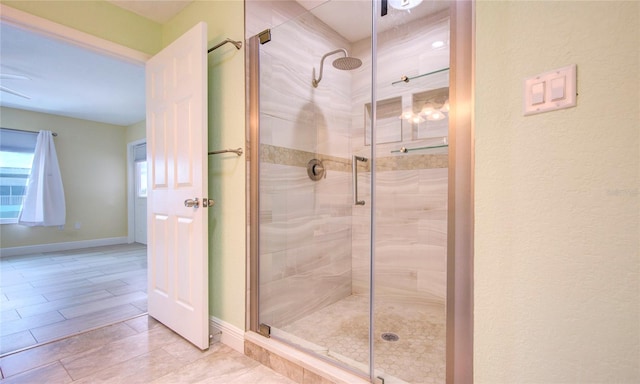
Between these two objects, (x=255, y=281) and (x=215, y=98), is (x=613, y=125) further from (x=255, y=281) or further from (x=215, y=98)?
(x=215, y=98)

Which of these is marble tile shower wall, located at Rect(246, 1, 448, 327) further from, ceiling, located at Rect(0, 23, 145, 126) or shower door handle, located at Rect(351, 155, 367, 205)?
ceiling, located at Rect(0, 23, 145, 126)

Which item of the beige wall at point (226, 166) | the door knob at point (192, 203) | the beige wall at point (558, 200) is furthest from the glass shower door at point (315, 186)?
the beige wall at point (558, 200)

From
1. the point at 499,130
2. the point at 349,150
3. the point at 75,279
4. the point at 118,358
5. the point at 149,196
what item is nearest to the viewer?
the point at 499,130

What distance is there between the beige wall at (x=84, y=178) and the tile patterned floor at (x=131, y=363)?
4243mm

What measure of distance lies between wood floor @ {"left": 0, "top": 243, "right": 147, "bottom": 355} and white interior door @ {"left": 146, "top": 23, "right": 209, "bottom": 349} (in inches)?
22.0

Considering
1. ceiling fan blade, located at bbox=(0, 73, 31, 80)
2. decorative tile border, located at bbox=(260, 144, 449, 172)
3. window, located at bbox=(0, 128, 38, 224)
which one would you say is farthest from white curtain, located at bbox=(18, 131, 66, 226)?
decorative tile border, located at bbox=(260, 144, 449, 172)

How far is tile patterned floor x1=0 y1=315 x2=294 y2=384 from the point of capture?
1.55 metres

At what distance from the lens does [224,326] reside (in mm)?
1940

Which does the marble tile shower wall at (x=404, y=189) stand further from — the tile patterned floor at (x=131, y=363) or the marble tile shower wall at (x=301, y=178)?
the tile patterned floor at (x=131, y=363)

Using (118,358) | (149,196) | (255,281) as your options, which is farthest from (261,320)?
(149,196)

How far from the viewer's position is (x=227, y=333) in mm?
1915

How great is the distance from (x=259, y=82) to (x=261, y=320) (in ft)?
4.82

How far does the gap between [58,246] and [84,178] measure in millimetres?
1232

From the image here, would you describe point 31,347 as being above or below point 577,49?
below
